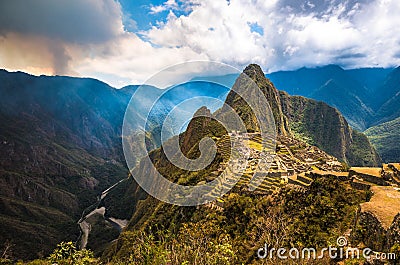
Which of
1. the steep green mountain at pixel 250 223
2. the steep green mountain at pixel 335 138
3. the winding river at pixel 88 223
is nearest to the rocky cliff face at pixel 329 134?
the steep green mountain at pixel 335 138

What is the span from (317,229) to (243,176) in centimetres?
1532

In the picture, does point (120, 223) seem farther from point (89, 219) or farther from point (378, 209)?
point (378, 209)

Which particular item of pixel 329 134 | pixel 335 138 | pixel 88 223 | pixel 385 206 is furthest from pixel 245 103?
pixel 88 223

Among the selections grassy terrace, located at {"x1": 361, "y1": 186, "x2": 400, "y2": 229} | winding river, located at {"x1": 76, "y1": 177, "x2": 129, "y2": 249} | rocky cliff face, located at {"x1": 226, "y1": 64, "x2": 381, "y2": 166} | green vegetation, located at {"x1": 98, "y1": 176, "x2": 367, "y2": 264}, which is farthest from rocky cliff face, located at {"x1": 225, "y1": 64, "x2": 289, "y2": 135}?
winding river, located at {"x1": 76, "y1": 177, "x2": 129, "y2": 249}

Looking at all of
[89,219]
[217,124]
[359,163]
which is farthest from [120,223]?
[359,163]

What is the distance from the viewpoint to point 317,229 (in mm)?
19750

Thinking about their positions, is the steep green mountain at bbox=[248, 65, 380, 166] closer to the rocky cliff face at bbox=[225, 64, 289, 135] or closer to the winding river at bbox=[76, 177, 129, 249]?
the rocky cliff face at bbox=[225, 64, 289, 135]

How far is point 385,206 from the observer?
13.9 meters

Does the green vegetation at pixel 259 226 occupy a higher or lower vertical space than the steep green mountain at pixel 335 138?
lower

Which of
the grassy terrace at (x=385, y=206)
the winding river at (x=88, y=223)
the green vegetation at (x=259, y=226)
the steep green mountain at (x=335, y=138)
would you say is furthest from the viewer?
the steep green mountain at (x=335, y=138)

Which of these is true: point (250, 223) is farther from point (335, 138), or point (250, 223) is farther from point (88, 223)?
point (335, 138)

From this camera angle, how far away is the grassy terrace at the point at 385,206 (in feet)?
41.0

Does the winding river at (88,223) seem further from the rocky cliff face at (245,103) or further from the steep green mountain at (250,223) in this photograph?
the steep green mountain at (250,223)

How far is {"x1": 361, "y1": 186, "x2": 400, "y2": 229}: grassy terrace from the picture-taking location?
1249 centimetres
